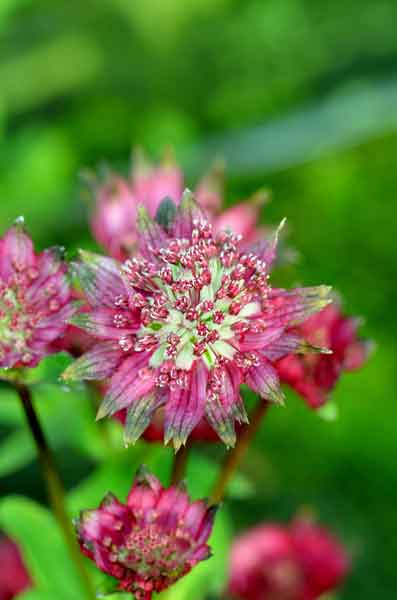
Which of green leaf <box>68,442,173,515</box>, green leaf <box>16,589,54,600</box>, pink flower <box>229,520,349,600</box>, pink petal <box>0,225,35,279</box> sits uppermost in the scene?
pink petal <box>0,225,35,279</box>

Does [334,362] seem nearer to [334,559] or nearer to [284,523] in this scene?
[334,559]

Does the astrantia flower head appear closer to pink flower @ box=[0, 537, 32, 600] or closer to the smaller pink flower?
the smaller pink flower

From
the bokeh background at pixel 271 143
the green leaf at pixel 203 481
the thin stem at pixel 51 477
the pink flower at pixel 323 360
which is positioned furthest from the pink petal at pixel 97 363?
the bokeh background at pixel 271 143

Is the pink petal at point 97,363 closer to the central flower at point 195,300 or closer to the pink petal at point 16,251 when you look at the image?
the central flower at point 195,300

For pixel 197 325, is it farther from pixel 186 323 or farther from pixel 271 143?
pixel 271 143

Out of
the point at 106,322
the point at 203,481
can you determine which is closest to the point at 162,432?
the point at 203,481

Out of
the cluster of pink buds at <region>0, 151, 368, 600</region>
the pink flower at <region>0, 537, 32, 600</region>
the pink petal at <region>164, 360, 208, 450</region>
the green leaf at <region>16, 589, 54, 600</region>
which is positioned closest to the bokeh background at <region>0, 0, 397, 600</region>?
the pink flower at <region>0, 537, 32, 600</region>

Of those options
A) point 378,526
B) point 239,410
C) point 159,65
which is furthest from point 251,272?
point 159,65
